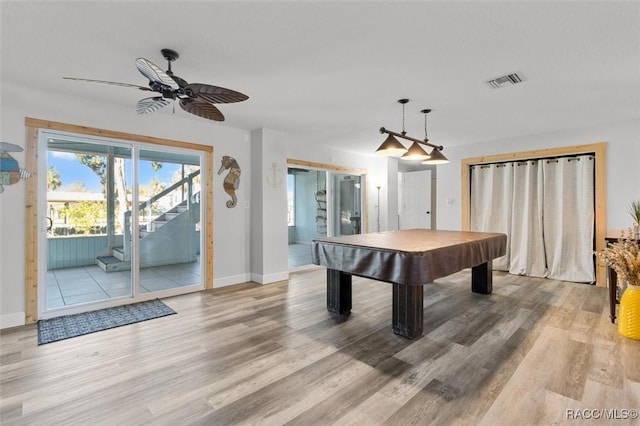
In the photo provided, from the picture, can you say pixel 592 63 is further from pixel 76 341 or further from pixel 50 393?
pixel 76 341

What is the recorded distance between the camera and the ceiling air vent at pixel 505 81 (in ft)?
9.77

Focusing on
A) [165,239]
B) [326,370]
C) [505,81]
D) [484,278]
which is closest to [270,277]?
[165,239]

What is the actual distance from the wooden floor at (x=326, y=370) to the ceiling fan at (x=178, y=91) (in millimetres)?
2045

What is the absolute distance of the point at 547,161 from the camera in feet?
17.0

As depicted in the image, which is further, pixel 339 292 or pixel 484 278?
pixel 484 278

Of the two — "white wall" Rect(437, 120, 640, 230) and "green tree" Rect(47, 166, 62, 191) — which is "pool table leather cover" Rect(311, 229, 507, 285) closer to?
"white wall" Rect(437, 120, 640, 230)

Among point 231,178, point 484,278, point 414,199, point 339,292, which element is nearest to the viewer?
point 339,292

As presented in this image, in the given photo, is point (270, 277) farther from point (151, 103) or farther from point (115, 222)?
point (151, 103)

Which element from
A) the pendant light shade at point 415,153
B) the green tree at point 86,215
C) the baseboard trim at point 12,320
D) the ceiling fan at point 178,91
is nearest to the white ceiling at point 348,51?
the ceiling fan at point 178,91

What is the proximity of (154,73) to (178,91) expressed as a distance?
29 cm

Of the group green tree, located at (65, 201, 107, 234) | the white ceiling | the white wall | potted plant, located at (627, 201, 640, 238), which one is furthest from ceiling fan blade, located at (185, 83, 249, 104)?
the white wall

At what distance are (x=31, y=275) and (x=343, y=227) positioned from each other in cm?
516

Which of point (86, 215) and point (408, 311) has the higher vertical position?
point (86, 215)

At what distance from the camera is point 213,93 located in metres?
2.33
